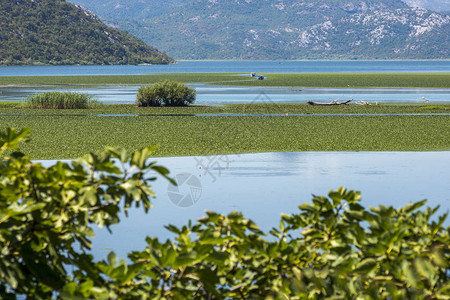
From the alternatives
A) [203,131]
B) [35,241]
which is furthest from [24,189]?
[203,131]

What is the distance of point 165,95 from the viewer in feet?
127

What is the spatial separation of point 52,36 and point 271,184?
17340 cm

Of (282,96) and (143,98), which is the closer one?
(143,98)

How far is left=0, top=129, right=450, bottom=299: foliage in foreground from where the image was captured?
9.91 feet

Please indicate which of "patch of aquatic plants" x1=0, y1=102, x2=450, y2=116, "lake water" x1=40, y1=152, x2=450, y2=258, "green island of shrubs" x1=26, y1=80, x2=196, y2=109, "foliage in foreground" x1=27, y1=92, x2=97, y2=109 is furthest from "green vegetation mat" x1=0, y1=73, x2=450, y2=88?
"lake water" x1=40, y1=152, x2=450, y2=258

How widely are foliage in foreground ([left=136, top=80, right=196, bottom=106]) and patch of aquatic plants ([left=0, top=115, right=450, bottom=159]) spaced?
24.0 ft

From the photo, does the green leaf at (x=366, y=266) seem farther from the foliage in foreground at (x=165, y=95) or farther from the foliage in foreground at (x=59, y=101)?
the foliage in foreground at (x=165, y=95)

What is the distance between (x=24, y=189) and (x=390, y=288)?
1.85 metres

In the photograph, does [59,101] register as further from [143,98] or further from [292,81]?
[292,81]

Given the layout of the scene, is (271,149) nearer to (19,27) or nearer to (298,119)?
(298,119)

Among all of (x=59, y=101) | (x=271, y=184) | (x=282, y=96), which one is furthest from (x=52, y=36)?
(x=271, y=184)

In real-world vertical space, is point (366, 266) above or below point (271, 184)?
above

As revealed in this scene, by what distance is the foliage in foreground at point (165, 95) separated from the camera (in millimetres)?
38344

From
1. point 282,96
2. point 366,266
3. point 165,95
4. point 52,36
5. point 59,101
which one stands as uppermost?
point 52,36
